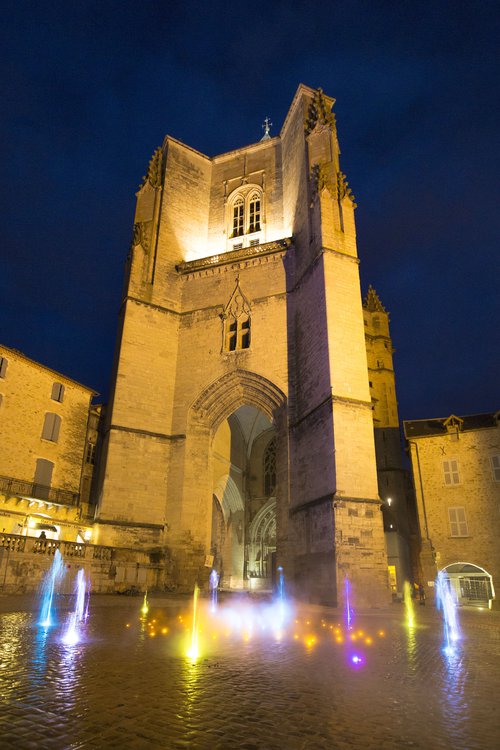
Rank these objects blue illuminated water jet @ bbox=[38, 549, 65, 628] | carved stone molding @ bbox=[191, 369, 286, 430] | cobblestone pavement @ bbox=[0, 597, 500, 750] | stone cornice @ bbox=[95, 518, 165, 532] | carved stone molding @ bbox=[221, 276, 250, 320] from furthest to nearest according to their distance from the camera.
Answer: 1. carved stone molding @ bbox=[221, 276, 250, 320]
2. carved stone molding @ bbox=[191, 369, 286, 430]
3. stone cornice @ bbox=[95, 518, 165, 532]
4. blue illuminated water jet @ bbox=[38, 549, 65, 628]
5. cobblestone pavement @ bbox=[0, 597, 500, 750]

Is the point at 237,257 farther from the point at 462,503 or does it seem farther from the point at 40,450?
the point at 462,503

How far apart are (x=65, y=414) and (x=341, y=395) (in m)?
13.4

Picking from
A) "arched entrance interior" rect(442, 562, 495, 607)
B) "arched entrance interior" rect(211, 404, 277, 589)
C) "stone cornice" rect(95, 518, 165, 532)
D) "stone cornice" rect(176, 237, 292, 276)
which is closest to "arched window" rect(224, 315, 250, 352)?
"stone cornice" rect(176, 237, 292, 276)

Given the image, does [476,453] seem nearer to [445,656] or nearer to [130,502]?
[130,502]

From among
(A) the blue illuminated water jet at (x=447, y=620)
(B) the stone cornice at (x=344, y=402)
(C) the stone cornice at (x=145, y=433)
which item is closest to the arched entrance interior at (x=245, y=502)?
(C) the stone cornice at (x=145, y=433)

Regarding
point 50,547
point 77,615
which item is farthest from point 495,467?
point 77,615

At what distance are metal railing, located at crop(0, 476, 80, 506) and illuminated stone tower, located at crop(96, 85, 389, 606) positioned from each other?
4.70m

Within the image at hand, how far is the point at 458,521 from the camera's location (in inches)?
800

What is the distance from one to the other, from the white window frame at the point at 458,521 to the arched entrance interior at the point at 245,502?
8.32m

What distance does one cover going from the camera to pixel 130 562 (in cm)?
1476

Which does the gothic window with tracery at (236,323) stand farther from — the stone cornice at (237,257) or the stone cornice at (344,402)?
the stone cornice at (344,402)

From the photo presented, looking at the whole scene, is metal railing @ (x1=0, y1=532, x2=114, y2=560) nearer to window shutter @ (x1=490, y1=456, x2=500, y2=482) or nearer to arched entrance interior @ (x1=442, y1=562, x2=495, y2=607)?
arched entrance interior @ (x1=442, y1=562, x2=495, y2=607)

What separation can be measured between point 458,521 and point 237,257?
14592 mm

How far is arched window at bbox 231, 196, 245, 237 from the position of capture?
77.2 feet
